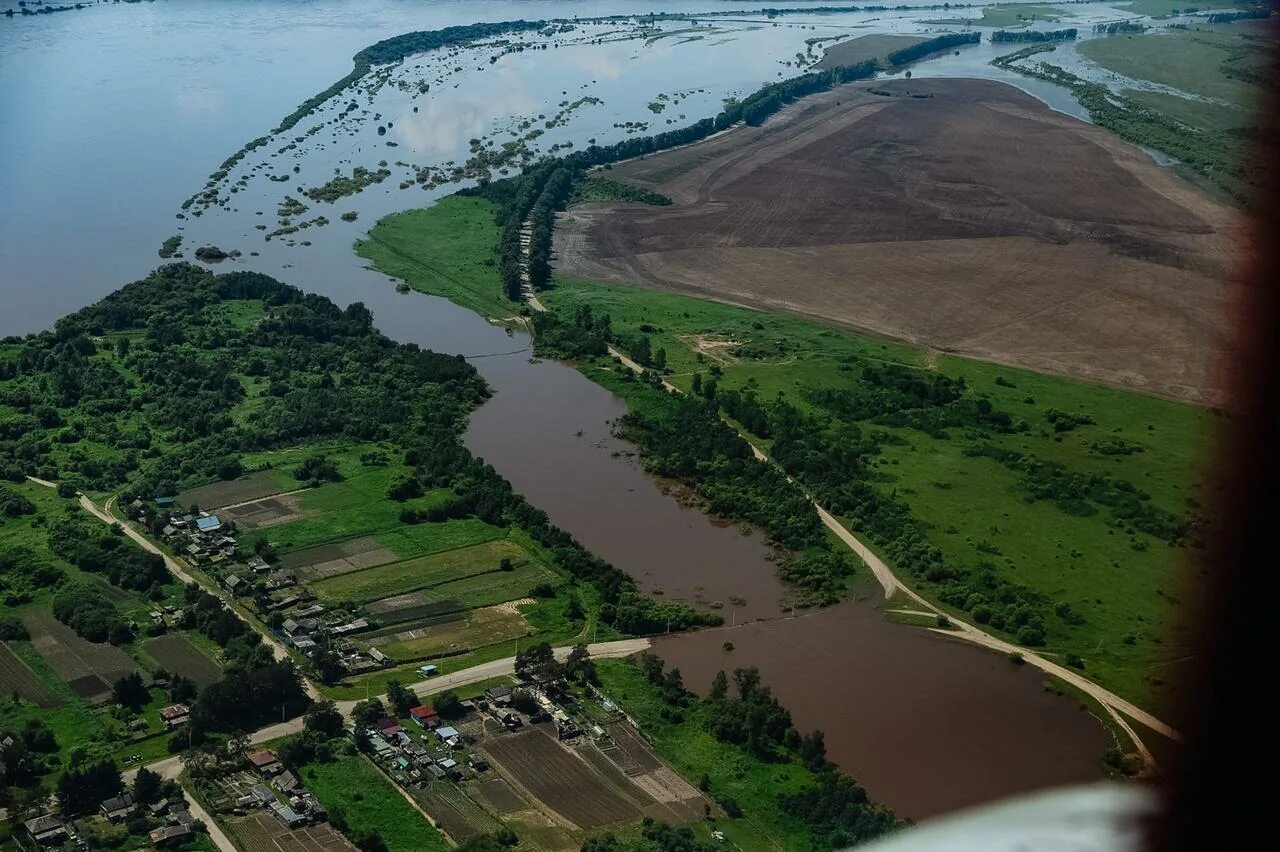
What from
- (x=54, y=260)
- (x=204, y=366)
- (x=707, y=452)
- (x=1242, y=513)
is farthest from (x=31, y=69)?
(x=1242, y=513)

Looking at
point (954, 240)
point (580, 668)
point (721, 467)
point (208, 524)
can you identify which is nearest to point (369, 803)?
point (580, 668)

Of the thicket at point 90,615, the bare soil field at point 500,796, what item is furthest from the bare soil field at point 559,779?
the thicket at point 90,615

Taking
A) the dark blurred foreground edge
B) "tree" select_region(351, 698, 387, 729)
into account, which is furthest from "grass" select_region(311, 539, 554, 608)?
the dark blurred foreground edge

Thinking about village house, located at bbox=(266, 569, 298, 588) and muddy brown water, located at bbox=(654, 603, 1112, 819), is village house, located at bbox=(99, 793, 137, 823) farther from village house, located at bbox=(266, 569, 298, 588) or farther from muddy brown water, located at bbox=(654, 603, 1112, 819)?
muddy brown water, located at bbox=(654, 603, 1112, 819)

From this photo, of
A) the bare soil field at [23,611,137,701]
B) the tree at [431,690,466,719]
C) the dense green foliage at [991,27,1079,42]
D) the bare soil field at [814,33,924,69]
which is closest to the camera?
the tree at [431,690,466,719]

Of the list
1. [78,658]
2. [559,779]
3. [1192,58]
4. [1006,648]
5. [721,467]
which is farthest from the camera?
[1192,58]

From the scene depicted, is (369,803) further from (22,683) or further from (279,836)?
(22,683)

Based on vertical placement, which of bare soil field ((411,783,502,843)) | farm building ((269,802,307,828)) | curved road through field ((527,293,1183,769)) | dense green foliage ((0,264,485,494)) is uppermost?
dense green foliage ((0,264,485,494))
